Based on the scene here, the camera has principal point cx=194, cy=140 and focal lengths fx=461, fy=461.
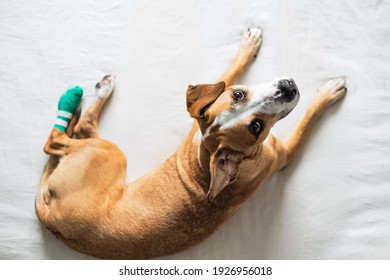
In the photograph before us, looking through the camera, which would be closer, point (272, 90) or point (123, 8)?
point (272, 90)

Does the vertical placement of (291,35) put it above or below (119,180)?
above

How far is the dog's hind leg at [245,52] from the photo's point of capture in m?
3.62

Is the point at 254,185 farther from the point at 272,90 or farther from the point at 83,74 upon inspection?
the point at 83,74

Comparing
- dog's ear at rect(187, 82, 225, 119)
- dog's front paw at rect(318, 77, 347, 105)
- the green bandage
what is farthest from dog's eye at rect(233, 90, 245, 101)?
the green bandage

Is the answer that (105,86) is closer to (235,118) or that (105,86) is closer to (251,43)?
(251,43)

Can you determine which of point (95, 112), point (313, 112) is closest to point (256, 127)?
point (313, 112)

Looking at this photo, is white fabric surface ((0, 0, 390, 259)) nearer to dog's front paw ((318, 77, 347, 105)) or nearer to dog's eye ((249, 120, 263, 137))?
dog's front paw ((318, 77, 347, 105))

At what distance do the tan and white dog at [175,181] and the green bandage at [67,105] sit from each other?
207 mm

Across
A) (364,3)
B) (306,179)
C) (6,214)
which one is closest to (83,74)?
(6,214)

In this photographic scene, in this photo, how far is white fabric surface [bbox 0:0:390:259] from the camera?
11.9ft

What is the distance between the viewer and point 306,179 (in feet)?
11.9

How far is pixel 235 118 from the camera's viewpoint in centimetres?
282

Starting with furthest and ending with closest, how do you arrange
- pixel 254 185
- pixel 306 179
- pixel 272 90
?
pixel 306 179 < pixel 254 185 < pixel 272 90

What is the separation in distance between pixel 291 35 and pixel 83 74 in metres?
1.73
